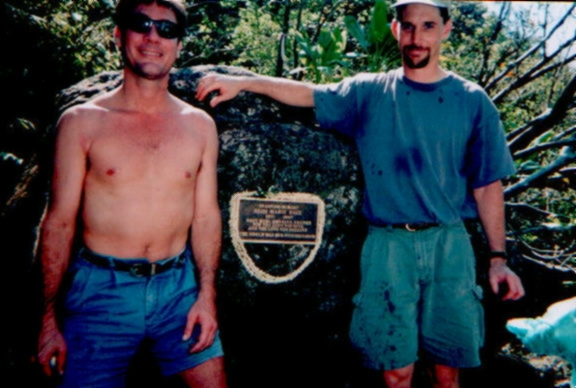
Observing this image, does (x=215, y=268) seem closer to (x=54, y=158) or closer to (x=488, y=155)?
(x=54, y=158)

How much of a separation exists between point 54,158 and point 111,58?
12.4 feet

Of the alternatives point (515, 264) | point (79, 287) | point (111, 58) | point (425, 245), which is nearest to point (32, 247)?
point (79, 287)

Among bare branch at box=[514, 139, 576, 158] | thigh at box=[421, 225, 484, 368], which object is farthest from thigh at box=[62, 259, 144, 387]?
bare branch at box=[514, 139, 576, 158]

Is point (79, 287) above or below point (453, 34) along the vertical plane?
below

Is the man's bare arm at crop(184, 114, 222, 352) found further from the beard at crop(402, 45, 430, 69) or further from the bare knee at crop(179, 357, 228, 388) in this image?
the beard at crop(402, 45, 430, 69)

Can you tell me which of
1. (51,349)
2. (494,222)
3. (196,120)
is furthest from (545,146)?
(51,349)

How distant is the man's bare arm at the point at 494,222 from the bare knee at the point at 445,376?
0.58 metres

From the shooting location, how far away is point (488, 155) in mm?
2730

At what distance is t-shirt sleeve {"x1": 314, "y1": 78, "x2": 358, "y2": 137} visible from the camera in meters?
2.89

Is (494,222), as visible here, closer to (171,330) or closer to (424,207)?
(424,207)

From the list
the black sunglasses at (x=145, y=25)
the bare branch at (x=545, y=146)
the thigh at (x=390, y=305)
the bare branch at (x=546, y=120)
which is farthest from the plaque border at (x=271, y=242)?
the bare branch at (x=546, y=120)

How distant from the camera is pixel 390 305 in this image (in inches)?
104

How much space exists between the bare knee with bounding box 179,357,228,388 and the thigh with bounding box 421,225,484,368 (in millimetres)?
1251

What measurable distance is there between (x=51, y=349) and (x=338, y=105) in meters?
2.11
